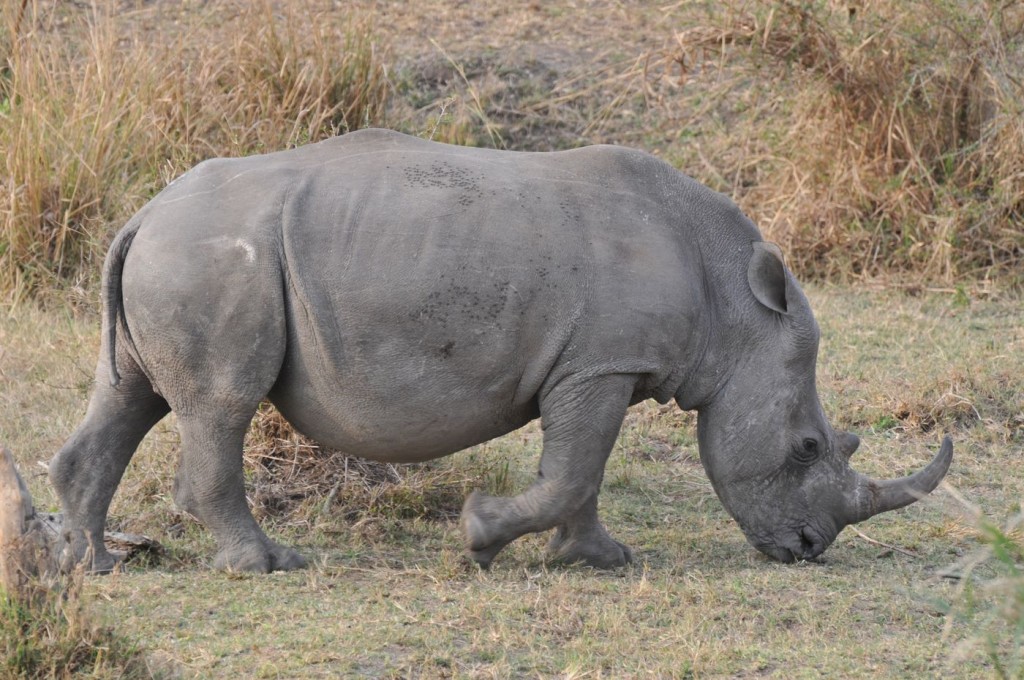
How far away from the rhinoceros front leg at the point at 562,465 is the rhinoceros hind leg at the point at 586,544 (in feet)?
0.97

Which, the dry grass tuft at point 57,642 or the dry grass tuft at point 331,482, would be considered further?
the dry grass tuft at point 331,482

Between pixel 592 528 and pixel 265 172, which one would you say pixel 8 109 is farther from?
pixel 592 528

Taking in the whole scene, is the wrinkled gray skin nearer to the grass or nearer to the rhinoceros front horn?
the rhinoceros front horn

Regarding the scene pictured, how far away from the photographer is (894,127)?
30.7 ft

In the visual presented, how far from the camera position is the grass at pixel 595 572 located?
4301 millimetres

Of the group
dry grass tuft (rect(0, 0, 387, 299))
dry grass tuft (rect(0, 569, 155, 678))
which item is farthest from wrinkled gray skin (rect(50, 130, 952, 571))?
dry grass tuft (rect(0, 0, 387, 299))

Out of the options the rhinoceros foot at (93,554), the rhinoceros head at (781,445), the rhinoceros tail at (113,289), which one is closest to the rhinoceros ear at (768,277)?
the rhinoceros head at (781,445)

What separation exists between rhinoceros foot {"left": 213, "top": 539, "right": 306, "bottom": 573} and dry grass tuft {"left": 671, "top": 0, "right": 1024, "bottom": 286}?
515 cm

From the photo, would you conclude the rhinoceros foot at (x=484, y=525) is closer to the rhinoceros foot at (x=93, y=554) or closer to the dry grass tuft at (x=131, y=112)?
the rhinoceros foot at (x=93, y=554)

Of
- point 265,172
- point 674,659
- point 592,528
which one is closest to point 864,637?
point 674,659

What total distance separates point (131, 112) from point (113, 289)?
3.69 meters

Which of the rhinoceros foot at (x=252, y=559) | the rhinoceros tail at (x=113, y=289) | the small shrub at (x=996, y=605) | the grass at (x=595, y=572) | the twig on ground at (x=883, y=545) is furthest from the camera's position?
the twig on ground at (x=883, y=545)

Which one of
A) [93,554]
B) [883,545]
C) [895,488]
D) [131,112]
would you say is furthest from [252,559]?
[131,112]

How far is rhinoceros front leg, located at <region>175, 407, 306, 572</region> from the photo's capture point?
491cm
